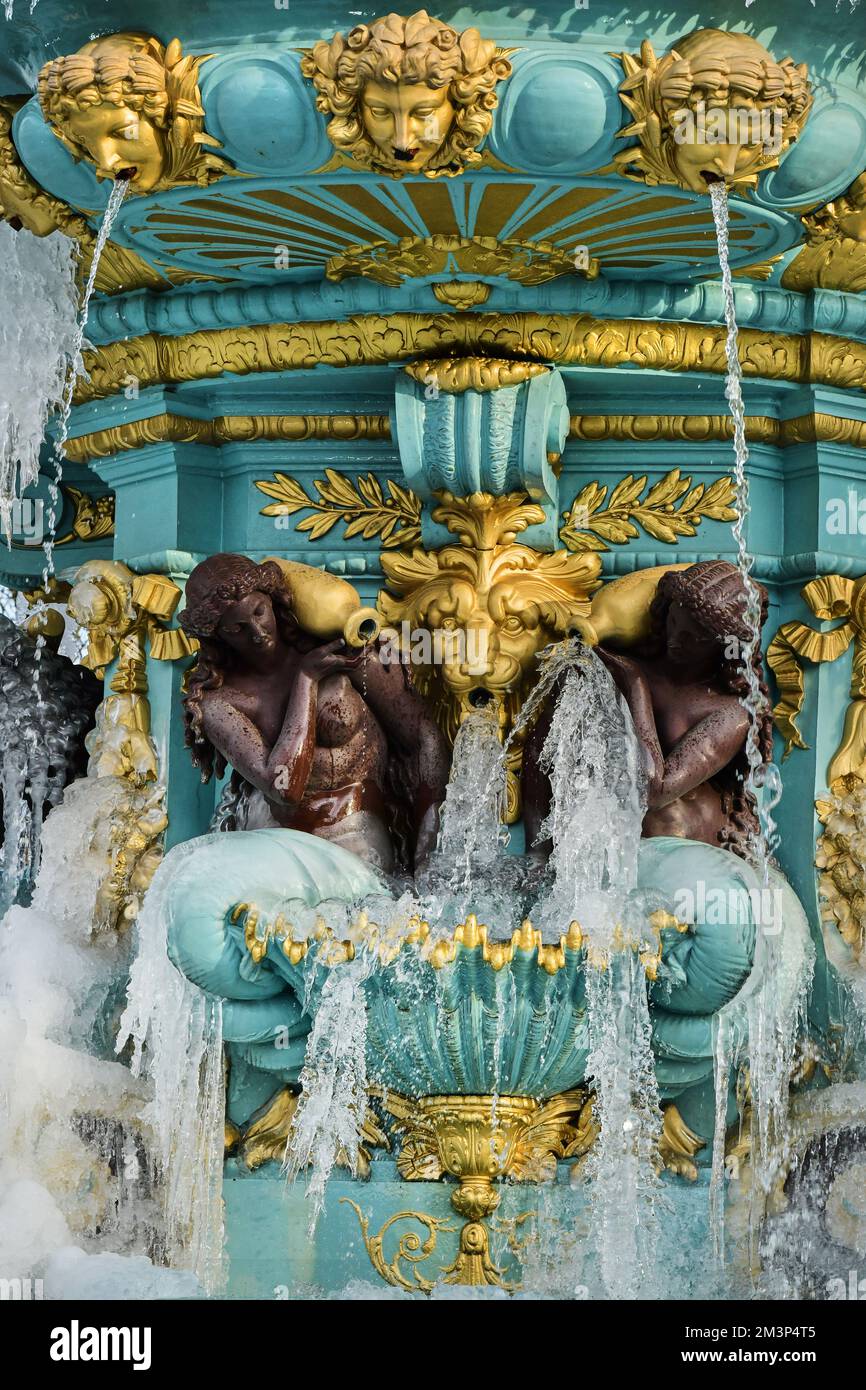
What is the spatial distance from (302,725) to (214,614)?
40 cm

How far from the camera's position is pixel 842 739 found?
283 inches

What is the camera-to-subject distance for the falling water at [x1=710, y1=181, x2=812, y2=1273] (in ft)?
21.6

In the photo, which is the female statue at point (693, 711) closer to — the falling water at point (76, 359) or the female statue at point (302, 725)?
the female statue at point (302, 725)

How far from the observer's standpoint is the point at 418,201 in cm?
611

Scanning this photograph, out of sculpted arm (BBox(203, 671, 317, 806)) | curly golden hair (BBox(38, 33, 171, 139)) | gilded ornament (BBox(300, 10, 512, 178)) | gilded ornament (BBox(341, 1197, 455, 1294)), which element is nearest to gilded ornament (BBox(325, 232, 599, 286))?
gilded ornament (BBox(300, 10, 512, 178))

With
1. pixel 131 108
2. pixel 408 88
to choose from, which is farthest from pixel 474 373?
pixel 131 108

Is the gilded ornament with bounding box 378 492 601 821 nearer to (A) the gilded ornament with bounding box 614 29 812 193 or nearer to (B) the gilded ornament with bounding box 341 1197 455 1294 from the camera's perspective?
(B) the gilded ornament with bounding box 341 1197 455 1294

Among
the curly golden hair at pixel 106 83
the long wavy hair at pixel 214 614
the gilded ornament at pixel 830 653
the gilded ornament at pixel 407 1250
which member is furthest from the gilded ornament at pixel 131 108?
the gilded ornament at pixel 407 1250

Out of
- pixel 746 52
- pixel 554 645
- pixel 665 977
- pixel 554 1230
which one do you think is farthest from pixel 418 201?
pixel 554 1230

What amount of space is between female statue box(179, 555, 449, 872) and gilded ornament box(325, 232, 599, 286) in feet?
2.92

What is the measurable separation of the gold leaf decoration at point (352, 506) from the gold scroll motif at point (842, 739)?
3.82 feet

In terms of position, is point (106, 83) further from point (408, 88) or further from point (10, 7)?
point (408, 88)

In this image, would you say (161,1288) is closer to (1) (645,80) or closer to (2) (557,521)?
(2) (557,521)

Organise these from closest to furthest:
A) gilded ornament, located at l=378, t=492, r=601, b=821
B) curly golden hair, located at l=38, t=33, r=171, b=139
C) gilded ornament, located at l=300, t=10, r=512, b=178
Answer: gilded ornament, located at l=300, t=10, r=512, b=178
curly golden hair, located at l=38, t=33, r=171, b=139
gilded ornament, located at l=378, t=492, r=601, b=821
